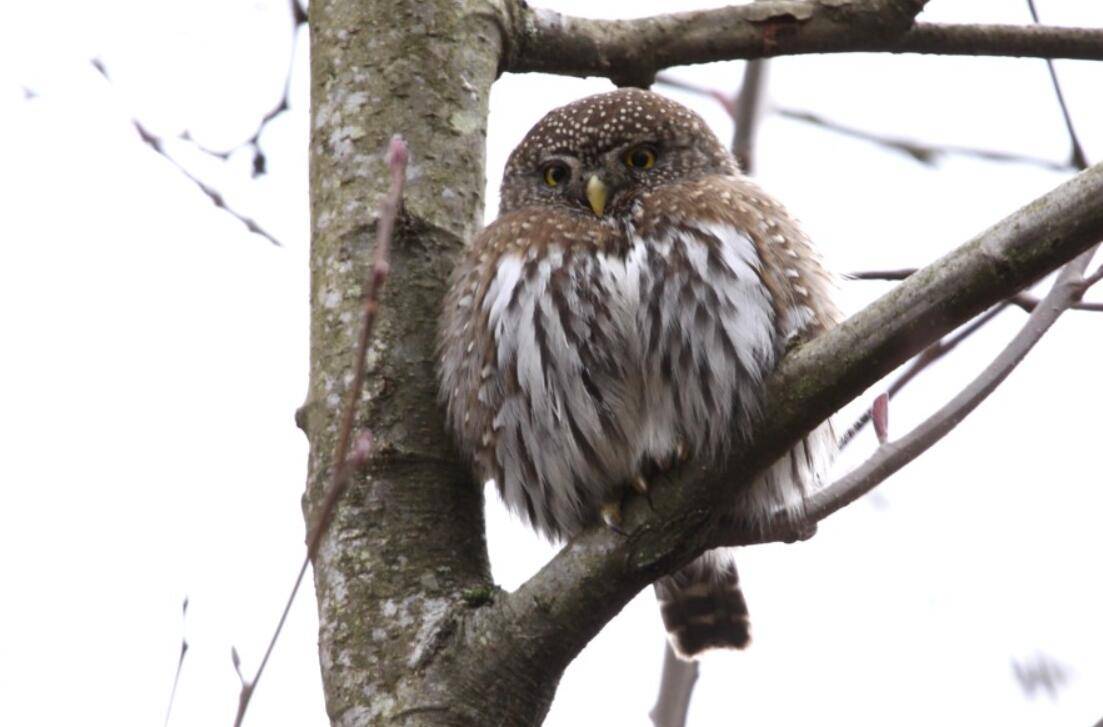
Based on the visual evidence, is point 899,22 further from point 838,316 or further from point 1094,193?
point 1094,193

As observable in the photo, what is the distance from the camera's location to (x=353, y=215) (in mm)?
3416

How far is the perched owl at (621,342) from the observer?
3.17m

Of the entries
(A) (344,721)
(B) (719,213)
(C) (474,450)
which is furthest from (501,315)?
(A) (344,721)

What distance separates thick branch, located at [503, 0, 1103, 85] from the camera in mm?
3729

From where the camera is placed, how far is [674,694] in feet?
9.86

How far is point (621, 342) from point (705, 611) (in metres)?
1.25

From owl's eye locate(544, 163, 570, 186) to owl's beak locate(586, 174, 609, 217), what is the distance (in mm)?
146

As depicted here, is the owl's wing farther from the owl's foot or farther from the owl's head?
the owl's head

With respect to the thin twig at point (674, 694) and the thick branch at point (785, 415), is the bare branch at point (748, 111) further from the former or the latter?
the thin twig at point (674, 694)

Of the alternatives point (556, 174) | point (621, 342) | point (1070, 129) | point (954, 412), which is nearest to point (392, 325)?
point (621, 342)

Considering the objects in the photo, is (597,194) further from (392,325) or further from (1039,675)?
(1039,675)

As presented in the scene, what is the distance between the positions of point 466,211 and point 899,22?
1.25 metres

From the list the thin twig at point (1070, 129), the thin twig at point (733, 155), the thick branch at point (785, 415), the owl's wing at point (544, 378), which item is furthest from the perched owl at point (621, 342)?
the thin twig at point (1070, 129)

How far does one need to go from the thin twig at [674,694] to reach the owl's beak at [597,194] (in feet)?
4.07
